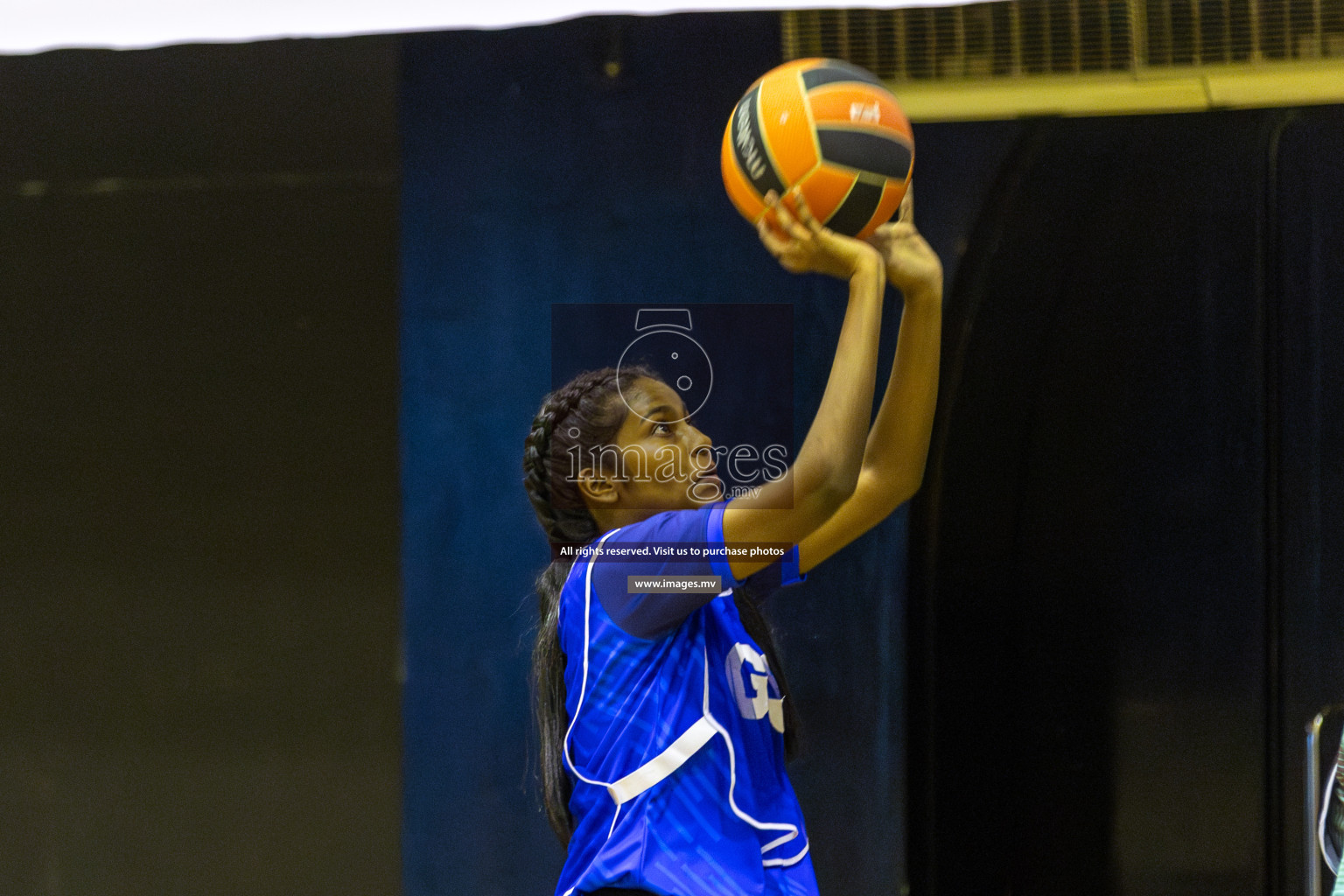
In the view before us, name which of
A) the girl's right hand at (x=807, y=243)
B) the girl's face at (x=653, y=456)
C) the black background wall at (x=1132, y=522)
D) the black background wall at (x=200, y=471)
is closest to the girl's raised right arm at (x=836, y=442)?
the girl's right hand at (x=807, y=243)

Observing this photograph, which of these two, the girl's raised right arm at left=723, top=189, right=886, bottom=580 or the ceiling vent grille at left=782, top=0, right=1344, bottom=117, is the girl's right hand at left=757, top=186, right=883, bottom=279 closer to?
the girl's raised right arm at left=723, top=189, right=886, bottom=580

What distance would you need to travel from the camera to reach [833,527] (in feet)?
7.18

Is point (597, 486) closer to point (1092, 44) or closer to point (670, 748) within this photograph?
point (670, 748)

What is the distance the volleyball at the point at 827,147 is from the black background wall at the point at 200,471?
1.42 metres

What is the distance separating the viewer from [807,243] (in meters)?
1.88

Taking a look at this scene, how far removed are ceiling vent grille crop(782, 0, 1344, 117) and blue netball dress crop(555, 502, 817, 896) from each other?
1524 millimetres

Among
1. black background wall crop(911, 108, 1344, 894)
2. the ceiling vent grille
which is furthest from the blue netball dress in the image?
the ceiling vent grille

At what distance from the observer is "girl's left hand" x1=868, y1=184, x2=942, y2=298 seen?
76.8 inches

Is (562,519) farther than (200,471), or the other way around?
(200,471)

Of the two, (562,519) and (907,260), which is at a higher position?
(907,260)

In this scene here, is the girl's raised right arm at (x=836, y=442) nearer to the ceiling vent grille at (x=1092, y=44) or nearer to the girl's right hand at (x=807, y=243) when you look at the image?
the girl's right hand at (x=807, y=243)

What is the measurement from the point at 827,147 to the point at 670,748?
108 cm

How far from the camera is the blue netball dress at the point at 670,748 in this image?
1.83m

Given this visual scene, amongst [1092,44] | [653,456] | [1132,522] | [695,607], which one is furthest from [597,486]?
[1092,44]
